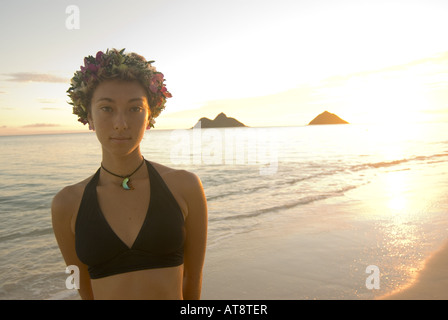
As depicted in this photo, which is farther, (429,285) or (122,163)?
(429,285)

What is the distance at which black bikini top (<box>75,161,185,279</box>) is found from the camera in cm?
241

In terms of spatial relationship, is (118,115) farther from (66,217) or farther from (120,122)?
(66,217)

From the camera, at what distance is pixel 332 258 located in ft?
22.7

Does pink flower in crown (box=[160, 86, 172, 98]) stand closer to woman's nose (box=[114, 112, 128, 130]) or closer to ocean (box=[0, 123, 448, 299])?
woman's nose (box=[114, 112, 128, 130])

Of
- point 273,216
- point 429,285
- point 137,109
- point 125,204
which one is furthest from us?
point 273,216

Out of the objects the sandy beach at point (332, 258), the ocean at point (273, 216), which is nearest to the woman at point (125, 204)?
the sandy beach at point (332, 258)

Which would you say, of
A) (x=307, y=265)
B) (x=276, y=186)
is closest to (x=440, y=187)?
(x=276, y=186)

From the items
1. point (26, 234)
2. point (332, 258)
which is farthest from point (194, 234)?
point (26, 234)

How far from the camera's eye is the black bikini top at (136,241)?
2410 mm

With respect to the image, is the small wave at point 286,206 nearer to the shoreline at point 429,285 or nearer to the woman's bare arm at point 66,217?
the shoreline at point 429,285

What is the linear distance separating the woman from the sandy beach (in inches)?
138

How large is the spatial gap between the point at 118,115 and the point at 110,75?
1.15 ft
